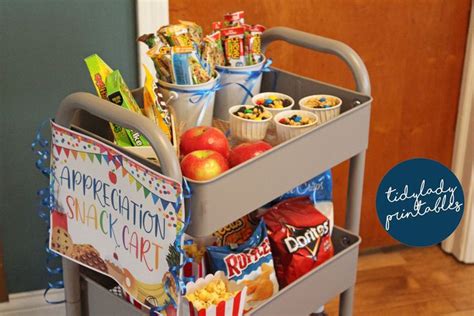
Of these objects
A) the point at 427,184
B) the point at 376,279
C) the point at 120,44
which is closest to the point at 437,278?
the point at 376,279

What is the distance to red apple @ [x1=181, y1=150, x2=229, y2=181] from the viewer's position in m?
1.31

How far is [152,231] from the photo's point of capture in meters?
1.29

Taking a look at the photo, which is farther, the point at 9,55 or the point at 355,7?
the point at 355,7

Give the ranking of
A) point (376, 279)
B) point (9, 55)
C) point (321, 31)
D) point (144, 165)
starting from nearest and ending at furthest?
point (144, 165) → point (9, 55) → point (321, 31) → point (376, 279)

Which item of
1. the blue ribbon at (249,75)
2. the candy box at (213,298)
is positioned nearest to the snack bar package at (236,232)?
the candy box at (213,298)

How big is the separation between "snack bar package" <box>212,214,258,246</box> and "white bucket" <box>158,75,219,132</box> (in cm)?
Answer: 22

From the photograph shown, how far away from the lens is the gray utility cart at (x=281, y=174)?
1.29 m

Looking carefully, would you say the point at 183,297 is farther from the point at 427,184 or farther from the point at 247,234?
the point at 427,184

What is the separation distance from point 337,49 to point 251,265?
0.49 m

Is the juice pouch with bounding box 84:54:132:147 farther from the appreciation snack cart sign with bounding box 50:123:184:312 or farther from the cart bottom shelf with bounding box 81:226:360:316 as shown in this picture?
the cart bottom shelf with bounding box 81:226:360:316

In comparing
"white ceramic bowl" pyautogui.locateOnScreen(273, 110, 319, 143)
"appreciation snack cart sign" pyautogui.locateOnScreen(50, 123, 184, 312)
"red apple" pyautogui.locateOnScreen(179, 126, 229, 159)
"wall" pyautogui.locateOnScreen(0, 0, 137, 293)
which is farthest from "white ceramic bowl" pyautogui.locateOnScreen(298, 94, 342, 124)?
"wall" pyautogui.locateOnScreen(0, 0, 137, 293)

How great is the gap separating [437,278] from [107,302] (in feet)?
4.19

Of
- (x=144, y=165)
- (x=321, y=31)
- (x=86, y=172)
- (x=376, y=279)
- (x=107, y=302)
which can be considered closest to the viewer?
(x=144, y=165)

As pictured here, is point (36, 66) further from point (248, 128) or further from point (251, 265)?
point (251, 265)
